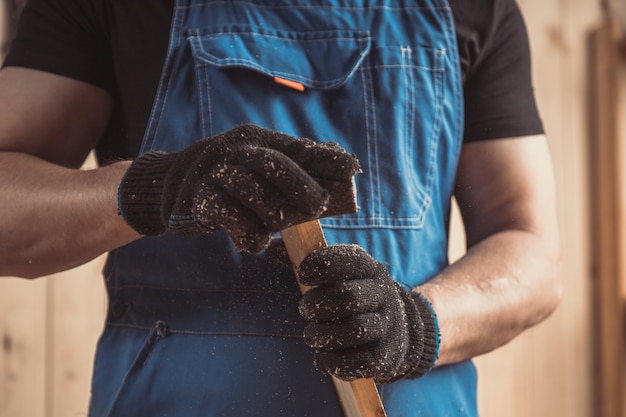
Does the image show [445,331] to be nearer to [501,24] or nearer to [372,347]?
[372,347]

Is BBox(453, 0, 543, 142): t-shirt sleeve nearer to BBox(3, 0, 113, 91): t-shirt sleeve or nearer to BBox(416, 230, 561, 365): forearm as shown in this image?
BBox(416, 230, 561, 365): forearm

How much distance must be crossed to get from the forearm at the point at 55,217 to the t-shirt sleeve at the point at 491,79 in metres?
0.45

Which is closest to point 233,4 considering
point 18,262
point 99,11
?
point 99,11

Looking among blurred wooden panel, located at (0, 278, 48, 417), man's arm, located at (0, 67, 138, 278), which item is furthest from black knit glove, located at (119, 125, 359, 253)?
blurred wooden panel, located at (0, 278, 48, 417)

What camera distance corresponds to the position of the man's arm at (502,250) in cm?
90

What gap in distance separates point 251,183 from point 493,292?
1.40ft

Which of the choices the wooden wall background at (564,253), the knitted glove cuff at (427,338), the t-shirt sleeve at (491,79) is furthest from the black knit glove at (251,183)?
the wooden wall background at (564,253)

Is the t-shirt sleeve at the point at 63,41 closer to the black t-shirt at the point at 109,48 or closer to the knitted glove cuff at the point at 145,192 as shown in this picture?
the black t-shirt at the point at 109,48

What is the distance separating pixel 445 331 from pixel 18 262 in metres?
0.45

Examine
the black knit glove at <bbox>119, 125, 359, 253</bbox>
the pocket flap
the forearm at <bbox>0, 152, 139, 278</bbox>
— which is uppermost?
the pocket flap

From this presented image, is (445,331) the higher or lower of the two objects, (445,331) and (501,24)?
the lower

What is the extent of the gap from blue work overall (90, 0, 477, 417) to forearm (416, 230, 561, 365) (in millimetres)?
37

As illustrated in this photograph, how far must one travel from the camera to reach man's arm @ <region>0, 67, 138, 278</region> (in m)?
0.77

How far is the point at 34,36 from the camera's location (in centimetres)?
87
